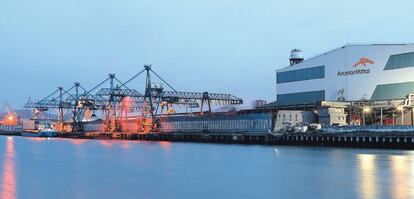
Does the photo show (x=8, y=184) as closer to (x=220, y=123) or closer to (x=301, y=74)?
(x=301, y=74)

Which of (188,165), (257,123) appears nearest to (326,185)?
(188,165)

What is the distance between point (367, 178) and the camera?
27.8m

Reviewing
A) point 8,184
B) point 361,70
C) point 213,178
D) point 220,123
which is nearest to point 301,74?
point 361,70

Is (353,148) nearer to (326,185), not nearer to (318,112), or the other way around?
(318,112)

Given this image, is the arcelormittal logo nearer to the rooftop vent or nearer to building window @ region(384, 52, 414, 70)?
building window @ region(384, 52, 414, 70)

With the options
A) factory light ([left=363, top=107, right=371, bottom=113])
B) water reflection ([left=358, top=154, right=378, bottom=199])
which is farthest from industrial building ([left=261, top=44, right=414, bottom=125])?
water reflection ([left=358, top=154, right=378, bottom=199])

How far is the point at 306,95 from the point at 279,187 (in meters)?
48.3

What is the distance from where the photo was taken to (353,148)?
54.0 metres

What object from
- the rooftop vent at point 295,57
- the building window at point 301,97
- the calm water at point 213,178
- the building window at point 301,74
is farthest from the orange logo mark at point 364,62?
the calm water at point 213,178

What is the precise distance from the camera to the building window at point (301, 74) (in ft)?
233

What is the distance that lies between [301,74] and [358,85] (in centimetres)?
921

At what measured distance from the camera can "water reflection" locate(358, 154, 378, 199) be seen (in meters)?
22.9

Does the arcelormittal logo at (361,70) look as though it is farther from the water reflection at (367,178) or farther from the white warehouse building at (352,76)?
the water reflection at (367,178)

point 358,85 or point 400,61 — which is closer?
point 400,61
